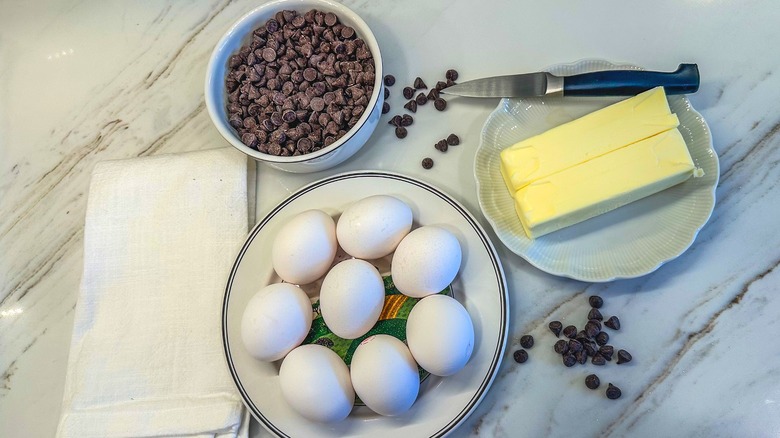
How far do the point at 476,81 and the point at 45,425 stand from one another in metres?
1.01

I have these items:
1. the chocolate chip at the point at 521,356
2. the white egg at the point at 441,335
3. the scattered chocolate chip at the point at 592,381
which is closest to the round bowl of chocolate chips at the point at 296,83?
the white egg at the point at 441,335

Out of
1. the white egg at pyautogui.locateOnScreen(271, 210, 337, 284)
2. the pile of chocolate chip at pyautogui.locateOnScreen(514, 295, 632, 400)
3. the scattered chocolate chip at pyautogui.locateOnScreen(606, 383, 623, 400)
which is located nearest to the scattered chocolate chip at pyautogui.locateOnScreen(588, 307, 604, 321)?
the pile of chocolate chip at pyautogui.locateOnScreen(514, 295, 632, 400)

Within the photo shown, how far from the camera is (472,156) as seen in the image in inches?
44.1

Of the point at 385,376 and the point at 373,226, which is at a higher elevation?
the point at 373,226

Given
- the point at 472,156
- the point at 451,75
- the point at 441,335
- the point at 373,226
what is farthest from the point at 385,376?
the point at 451,75

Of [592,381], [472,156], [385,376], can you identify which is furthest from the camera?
[472,156]

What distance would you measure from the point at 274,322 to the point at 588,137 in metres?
0.59

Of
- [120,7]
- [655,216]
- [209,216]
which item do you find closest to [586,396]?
[655,216]

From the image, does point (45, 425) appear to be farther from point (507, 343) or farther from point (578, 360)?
point (578, 360)

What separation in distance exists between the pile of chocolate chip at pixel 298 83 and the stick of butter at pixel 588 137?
0.29 meters

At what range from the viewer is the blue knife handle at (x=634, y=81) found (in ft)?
3.32

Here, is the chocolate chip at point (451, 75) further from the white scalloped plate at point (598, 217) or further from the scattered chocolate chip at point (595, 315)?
the scattered chocolate chip at point (595, 315)

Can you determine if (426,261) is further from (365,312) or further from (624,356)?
(624,356)

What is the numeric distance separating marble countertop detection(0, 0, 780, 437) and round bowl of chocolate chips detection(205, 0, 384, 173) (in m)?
0.11
